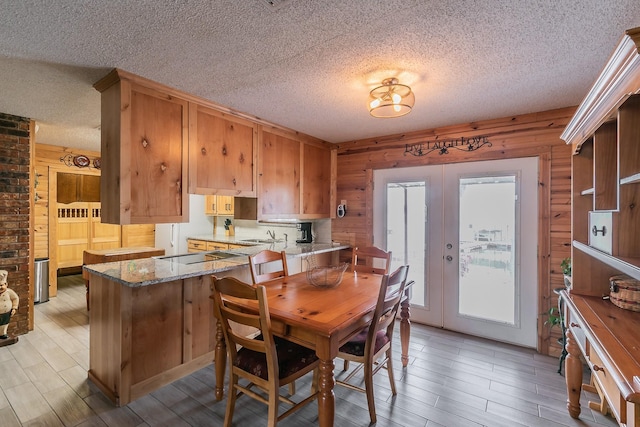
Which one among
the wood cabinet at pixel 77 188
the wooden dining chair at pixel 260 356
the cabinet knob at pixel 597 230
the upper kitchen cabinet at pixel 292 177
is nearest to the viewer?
the wooden dining chair at pixel 260 356

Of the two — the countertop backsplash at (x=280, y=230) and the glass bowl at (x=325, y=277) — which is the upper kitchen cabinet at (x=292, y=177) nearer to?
the countertop backsplash at (x=280, y=230)

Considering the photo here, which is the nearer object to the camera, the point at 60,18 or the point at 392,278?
the point at 60,18

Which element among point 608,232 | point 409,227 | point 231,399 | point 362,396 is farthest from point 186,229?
point 608,232

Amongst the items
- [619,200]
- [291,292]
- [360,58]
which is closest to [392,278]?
[291,292]

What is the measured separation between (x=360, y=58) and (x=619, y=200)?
164 centimetres

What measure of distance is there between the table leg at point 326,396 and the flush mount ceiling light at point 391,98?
5.79 ft

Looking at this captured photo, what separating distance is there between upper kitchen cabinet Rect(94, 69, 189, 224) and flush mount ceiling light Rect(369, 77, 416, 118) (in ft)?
5.39

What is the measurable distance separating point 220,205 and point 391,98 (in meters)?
4.10

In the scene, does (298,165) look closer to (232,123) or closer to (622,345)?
(232,123)

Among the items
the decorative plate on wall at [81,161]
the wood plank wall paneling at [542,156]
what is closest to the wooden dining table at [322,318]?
the wood plank wall paneling at [542,156]

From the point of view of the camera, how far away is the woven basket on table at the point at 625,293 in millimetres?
1807

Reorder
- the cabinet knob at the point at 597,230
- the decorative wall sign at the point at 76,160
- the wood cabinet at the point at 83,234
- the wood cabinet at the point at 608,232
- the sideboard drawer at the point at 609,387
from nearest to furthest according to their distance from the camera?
1. the wood cabinet at the point at 608,232
2. the sideboard drawer at the point at 609,387
3. the cabinet knob at the point at 597,230
4. the decorative wall sign at the point at 76,160
5. the wood cabinet at the point at 83,234

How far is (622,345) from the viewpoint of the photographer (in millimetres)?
1389

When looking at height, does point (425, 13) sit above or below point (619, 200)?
above
